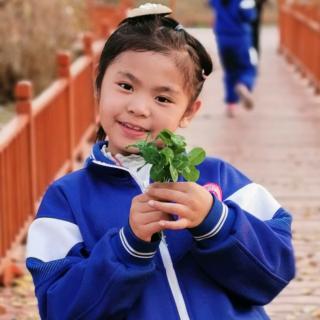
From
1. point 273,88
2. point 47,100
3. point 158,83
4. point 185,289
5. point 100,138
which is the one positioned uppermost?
point 158,83

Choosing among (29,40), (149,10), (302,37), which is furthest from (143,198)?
(302,37)

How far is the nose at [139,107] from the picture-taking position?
219 centimetres

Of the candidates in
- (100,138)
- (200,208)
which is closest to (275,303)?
(100,138)

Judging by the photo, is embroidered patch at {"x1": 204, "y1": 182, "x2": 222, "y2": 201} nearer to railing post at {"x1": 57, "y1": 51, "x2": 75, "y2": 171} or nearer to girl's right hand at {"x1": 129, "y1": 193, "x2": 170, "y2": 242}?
girl's right hand at {"x1": 129, "y1": 193, "x2": 170, "y2": 242}

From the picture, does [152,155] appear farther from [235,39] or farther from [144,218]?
[235,39]

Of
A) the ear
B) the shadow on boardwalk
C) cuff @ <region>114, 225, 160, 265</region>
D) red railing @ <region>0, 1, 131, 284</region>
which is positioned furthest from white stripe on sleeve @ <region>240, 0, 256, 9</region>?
cuff @ <region>114, 225, 160, 265</region>

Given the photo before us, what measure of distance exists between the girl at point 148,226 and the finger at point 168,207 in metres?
0.02

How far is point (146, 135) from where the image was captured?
87.1 inches

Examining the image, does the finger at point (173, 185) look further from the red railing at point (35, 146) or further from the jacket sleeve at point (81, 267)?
the red railing at point (35, 146)

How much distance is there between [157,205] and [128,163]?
1.09 ft

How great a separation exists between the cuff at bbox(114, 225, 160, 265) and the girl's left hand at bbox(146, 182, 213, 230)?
0.09m

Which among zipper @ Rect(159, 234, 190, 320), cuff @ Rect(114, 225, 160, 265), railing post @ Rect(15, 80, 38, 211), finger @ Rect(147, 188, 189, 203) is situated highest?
finger @ Rect(147, 188, 189, 203)

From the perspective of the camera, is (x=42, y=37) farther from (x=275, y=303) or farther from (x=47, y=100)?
(x=275, y=303)

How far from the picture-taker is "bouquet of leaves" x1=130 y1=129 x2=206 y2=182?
76.5 inches
